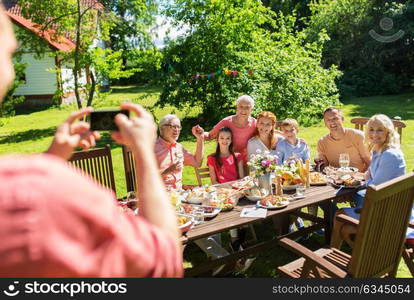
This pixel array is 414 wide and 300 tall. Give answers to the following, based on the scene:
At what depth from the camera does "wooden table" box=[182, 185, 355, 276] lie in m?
2.93

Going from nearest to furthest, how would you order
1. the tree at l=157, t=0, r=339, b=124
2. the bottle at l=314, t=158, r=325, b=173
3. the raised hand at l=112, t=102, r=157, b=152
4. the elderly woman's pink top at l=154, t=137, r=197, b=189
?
the raised hand at l=112, t=102, r=157, b=152 < the elderly woman's pink top at l=154, t=137, r=197, b=189 < the bottle at l=314, t=158, r=325, b=173 < the tree at l=157, t=0, r=339, b=124

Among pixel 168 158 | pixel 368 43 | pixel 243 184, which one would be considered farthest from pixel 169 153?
pixel 368 43

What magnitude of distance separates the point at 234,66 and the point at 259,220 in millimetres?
7818

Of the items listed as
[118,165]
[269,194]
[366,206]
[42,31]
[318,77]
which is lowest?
[118,165]

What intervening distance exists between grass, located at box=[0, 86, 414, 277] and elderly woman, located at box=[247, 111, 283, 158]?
3.47 ft

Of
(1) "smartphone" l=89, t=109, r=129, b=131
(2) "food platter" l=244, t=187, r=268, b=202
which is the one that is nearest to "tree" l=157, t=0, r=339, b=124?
(2) "food platter" l=244, t=187, r=268, b=202

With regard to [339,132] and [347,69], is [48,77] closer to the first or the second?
[347,69]

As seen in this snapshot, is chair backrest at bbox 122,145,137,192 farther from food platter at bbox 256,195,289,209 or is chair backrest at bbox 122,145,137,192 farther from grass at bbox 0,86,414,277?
food platter at bbox 256,195,289,209

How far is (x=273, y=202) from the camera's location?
3.32m

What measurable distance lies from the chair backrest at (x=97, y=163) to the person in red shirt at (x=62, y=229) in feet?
11.7

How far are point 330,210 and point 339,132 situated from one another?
1075 mm

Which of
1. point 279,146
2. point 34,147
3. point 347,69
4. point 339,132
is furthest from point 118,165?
point 347,69

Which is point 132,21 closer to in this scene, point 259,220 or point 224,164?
point 224,164

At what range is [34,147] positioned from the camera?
33.3 ft
